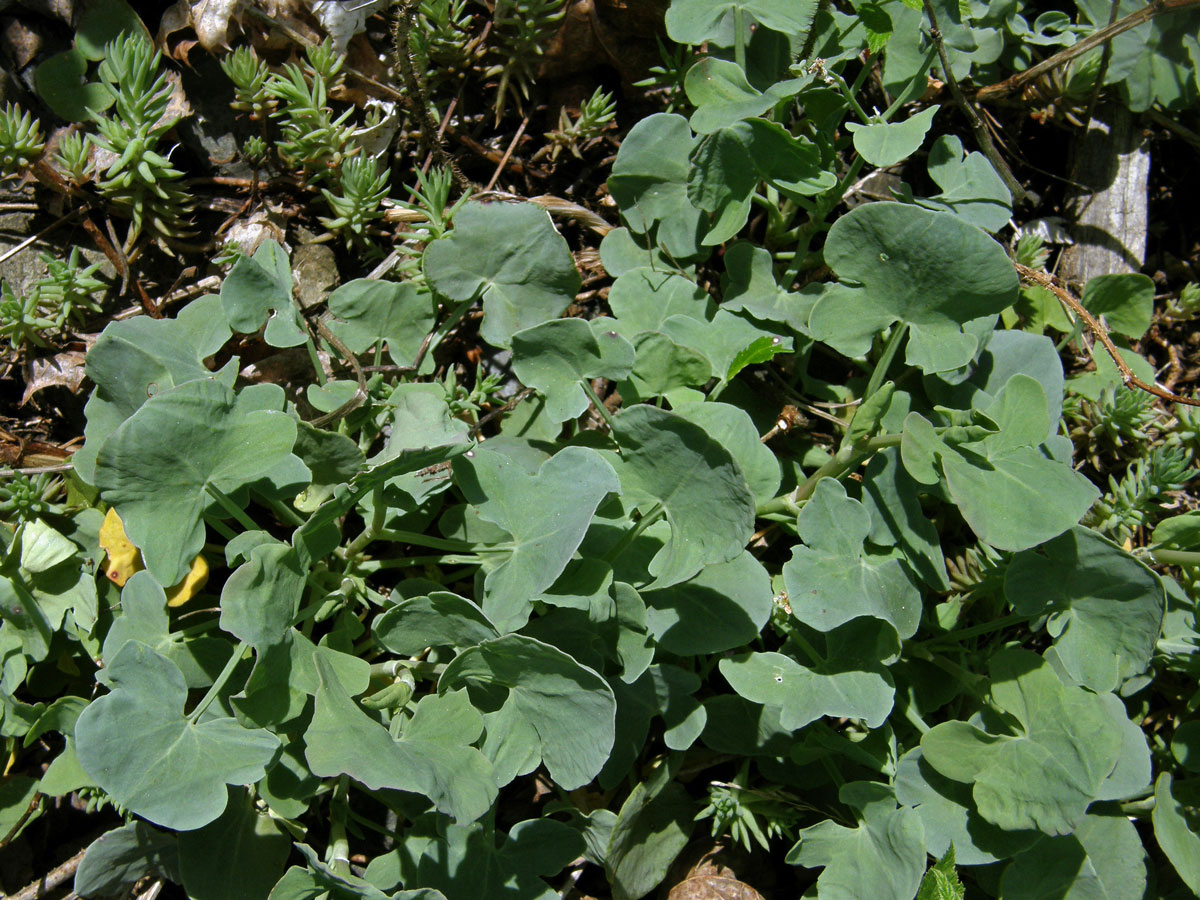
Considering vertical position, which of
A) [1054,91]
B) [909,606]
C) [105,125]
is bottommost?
[909,606]

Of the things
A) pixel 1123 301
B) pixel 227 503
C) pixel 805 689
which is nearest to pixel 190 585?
pixel 227 503

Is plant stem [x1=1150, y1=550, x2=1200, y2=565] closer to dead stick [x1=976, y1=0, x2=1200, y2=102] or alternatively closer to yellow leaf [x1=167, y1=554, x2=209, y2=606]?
dead stick [x1=976, y1=0, x2=1200, y2=102]

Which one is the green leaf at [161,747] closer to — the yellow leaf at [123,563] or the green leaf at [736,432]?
the yellow leaf at [123,563]

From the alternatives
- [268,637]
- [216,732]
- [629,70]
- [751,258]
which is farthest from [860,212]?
[216,732]

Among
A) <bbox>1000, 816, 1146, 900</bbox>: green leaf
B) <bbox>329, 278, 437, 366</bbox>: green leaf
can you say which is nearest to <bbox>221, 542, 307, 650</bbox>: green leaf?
<bbox>329, 278, 437, 366</bbox>: green leaf

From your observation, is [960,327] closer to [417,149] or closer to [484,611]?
[484,611]

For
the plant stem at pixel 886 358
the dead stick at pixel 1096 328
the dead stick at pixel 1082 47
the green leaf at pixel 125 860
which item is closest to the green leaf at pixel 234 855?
the green leaf at pixel 125 860

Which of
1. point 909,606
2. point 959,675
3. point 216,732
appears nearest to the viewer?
point 216,732
